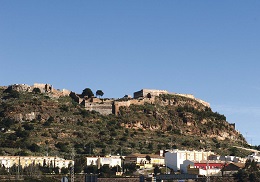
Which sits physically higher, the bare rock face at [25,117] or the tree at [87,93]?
the tree at [87,93]

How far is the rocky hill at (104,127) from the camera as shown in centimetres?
10156

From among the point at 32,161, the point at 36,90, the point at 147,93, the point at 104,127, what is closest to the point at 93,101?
the point at 104,127

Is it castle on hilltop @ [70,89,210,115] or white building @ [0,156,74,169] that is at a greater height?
castle on hilltop @ [70,89,210,115]

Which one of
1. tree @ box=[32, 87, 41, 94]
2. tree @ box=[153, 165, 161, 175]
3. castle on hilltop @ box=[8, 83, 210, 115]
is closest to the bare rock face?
tree @ box=[32, 87, 41, 94]

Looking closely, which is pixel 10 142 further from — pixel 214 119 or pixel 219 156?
pixel 214 119

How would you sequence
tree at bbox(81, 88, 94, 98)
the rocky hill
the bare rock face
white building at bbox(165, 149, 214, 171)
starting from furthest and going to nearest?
tree at bbox(81, 88, 94, 98)
the bare rock face
the rocky hill
white building at bbox(165, 149, 214, 171)

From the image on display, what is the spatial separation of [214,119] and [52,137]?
129 ft

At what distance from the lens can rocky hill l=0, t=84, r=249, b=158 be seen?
102m

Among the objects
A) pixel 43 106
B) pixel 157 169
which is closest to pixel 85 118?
pixel 43 106

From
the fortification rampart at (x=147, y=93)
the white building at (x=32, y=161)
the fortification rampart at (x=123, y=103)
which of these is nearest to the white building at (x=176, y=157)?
the white building at (x=32, y=161)

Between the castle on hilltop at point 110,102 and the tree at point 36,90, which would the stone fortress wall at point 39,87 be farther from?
the castle on hilltop at point 110,102

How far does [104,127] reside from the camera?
113 meters

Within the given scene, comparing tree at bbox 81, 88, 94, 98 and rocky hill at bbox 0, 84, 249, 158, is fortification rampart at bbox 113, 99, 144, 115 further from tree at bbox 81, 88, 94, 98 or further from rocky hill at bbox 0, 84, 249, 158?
tree at bbox 81, 88, 94, 98

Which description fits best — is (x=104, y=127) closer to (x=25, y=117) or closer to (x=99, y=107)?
(x=99, y=107)
